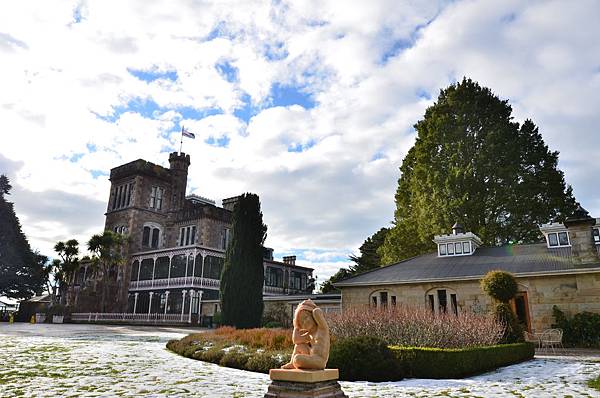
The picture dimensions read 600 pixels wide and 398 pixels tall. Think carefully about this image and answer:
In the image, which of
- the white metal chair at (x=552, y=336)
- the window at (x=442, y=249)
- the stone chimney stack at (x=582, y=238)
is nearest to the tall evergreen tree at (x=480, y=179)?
the window at (x=442, y=249)

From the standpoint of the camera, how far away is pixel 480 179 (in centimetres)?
2802

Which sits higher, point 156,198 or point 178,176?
point 178,176

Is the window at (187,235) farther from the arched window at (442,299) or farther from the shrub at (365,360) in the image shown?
the shrub at (365,360)

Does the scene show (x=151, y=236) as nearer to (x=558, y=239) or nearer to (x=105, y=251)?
(x=105, y=251)

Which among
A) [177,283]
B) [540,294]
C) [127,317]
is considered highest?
[177,283]

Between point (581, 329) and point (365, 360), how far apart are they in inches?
503

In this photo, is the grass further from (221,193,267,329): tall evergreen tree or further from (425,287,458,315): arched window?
(221,193,267,329): tall evergreen tree

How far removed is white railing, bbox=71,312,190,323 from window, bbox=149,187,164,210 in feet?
40.8

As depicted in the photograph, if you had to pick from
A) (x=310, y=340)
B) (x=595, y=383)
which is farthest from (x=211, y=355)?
(x=595, y=383)

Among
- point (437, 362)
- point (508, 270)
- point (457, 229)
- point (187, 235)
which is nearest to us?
point (437, 362)

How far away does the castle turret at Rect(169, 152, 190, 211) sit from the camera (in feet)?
162

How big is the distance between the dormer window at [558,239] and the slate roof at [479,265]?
39 cm

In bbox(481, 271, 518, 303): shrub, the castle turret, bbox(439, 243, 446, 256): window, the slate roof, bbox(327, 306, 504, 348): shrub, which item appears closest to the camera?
bbox(327, 306, 504, 348): shrub

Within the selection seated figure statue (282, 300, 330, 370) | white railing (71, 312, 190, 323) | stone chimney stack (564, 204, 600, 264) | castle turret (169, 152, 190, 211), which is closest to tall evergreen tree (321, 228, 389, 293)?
white railing (71, 312, 190, 323)
